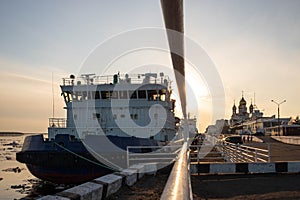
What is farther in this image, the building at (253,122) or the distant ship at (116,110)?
the building at (253,122)

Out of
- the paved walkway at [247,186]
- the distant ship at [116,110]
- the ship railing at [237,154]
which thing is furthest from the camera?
the distant ship at [116,110]

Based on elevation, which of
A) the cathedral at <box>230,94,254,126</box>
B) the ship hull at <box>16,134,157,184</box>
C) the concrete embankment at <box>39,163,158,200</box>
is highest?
the cathedral at <box>230,94,254,126</box>

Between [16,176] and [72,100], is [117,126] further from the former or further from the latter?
[16,176]

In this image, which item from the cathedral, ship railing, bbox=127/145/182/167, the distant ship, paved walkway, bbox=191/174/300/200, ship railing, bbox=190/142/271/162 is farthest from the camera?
the cathedral

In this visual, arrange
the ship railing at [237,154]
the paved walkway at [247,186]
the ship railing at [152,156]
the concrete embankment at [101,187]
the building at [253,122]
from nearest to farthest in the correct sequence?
the concrete embankment at [101,187], the paved walkway at [247,186], the ship railing at [237,154], the ship railing at [152,156], the building at [253,122]

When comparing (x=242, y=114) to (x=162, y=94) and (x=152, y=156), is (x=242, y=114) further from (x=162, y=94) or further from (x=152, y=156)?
(x=152, y=156)

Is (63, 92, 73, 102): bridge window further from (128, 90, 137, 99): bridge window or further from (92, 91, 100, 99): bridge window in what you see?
(128, 90, 137, 99): bridge window

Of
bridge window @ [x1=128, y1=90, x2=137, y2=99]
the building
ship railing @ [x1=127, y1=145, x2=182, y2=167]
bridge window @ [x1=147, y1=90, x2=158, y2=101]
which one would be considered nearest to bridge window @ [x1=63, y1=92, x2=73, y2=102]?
bridge window @ [x1=128, y1=90, x2=137, y2=99]

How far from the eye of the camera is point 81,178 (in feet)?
59.9

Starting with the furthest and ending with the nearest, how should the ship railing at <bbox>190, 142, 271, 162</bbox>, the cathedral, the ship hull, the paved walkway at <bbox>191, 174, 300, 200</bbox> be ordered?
the cathedral
the ship hull
the ship railing at <bbox>190, 142, 271, 162</bbox>
the paved walkway at <bbox>191, 174, 300, 200</bbox>

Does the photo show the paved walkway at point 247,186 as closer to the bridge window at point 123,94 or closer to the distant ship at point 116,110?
the distant ship at point 116,110

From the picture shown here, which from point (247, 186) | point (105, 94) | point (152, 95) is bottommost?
point (247, 186)

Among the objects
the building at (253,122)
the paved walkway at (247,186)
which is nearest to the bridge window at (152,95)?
the paved walkway at (247,186)

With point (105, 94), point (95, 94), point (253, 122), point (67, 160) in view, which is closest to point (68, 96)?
point (95, 94)
